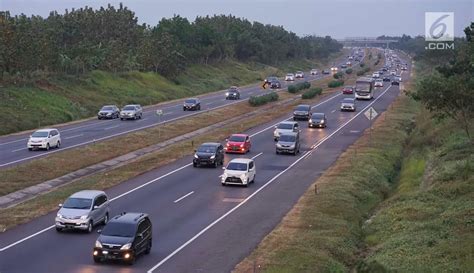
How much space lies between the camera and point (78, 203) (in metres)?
28.1

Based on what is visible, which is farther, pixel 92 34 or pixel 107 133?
pixel 92 34

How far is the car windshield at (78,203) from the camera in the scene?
2788 cm

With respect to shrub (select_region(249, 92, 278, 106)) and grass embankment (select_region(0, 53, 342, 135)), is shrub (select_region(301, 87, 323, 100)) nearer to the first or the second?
shrub (select_region(249, 92, 278, 106))

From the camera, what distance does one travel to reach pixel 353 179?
132 feet

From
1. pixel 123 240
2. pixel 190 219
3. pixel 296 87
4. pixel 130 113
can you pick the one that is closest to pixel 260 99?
pixel 296 87

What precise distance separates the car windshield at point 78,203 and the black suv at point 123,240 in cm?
407

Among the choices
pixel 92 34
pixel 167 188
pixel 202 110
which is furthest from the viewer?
pixel 92 34

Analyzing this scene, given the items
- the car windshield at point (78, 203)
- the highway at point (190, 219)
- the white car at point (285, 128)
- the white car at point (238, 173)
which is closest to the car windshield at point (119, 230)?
the highway at point (190, 219)

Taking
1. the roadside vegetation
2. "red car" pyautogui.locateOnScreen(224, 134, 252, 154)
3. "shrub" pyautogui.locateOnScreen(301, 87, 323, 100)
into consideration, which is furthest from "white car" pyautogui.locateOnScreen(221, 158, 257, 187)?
"shrub" pyautogui.locateOnScreen(301, 87, 323, 100)

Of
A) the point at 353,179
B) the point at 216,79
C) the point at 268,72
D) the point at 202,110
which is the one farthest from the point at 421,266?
the point at 268,72

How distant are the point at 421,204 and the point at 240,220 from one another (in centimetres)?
783

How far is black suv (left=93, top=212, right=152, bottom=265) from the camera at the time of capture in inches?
898

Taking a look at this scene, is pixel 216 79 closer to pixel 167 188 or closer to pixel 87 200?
pixel 167 188

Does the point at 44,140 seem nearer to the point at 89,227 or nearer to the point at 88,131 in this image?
the point at 88,131
